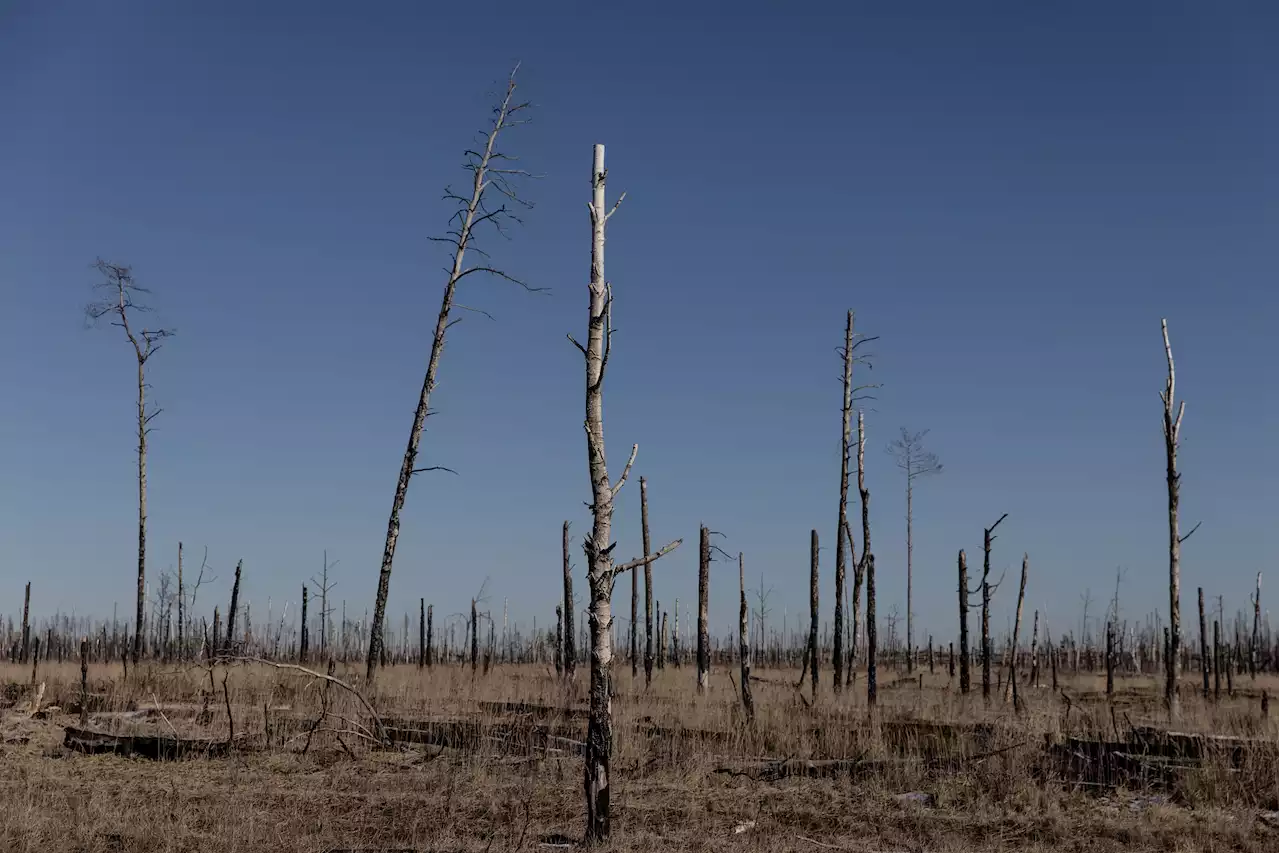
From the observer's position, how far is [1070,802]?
Result: 12070mm

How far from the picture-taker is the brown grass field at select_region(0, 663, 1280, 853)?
10.1 m

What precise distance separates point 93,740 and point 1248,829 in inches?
564

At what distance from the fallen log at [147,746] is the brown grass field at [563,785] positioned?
20 cm

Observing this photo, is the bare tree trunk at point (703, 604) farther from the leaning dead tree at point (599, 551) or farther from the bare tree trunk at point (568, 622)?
the leaning dead tree at point (599, 551)

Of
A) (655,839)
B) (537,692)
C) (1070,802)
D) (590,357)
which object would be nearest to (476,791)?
(655,839)

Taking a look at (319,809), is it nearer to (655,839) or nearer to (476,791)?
(476,791)

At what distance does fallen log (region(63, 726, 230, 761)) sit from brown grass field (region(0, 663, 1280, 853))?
20 centimetres

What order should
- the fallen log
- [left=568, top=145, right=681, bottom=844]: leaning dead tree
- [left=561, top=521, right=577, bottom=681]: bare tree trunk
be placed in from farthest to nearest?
1. [left=561, top=521, right=577, bottom=681]: bare tree trunk
2. the fallen log
3. [left=568, top=145, right=681, bottom=844]: leaning dead tree

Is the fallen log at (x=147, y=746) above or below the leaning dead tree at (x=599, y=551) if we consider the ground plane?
below

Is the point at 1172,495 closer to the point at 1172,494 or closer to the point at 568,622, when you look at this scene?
the point at 1172,494

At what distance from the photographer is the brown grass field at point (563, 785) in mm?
10148

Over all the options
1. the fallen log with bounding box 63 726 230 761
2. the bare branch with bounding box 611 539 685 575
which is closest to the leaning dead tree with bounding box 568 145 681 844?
the bare branch with bounding box 611 539 685 575

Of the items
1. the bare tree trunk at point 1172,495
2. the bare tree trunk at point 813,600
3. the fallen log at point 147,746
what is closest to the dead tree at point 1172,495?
the bare tree trunk at point 1172,495

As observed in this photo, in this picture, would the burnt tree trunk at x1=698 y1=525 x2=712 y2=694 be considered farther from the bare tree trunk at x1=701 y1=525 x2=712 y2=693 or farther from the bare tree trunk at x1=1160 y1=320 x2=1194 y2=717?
the bare tree trunk at x1=1160 y1=320 x2=1194 y2=717
